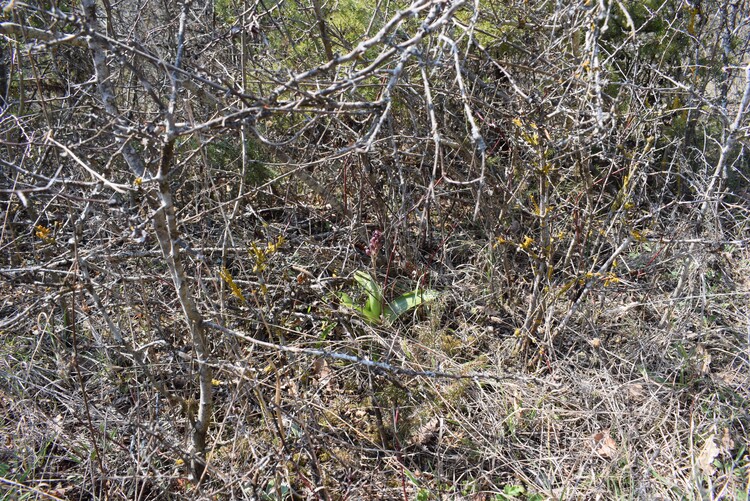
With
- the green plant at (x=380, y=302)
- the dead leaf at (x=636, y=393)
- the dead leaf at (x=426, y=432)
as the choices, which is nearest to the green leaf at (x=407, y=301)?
the green plant at (x=380, y=302)

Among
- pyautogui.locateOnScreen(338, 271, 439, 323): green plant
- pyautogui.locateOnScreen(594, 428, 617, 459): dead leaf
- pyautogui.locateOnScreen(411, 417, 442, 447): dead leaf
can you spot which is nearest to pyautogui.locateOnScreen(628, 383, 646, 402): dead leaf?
pyautogui.locateOnScreen(594, 428, 617, 459): dead leaf

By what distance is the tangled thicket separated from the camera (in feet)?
7.44

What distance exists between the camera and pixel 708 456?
2.34m

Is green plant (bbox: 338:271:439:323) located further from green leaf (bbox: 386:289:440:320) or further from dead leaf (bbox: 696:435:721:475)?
dead leaf (bbox: 696:435:721:475)

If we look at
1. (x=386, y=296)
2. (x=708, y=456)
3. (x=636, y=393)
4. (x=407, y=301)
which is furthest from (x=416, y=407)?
(x=708, y=456)

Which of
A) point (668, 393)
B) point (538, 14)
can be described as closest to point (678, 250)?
point (668, 393)

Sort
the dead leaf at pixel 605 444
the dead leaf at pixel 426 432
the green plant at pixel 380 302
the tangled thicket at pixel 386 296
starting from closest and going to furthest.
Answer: the tangled thicket at pixel 386 296
the dead leaf at pixel 605 444
the dead leaf at pixel 426 432
the green plant at pixel 380 302

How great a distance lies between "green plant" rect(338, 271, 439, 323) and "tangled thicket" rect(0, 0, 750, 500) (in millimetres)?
26

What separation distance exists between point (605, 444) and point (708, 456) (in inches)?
15.1

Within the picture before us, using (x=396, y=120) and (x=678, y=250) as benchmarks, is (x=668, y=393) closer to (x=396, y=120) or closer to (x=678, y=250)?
(x=678, y=250)

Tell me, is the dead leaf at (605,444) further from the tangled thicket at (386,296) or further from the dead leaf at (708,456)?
the dead leaf at (708,456)

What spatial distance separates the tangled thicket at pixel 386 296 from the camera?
2.27 m

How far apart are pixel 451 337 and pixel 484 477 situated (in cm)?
78

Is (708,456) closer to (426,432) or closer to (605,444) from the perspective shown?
(605,444)
